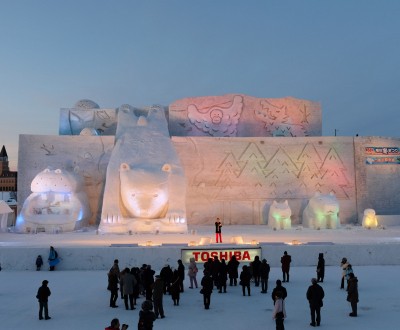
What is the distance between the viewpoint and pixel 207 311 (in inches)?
292

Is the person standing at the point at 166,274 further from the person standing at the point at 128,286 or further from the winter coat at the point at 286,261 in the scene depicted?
the winter coat at the point at 286,261

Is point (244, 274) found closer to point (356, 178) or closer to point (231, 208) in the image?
point (231, 208)

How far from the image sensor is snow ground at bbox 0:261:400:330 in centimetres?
664

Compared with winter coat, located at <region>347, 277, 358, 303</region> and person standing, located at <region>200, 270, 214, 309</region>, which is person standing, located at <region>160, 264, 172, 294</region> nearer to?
person standing, located at <region>200, 270, 214, 309</region>

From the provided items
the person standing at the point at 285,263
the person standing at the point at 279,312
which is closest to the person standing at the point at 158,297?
the person standing at the point at 279,312

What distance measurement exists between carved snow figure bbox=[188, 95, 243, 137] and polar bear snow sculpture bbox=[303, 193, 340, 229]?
654 cm

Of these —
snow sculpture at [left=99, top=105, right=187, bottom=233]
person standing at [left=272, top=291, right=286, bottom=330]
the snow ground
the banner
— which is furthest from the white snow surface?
the banner

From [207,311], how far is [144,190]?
32.5ft

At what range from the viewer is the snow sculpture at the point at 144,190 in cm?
1684

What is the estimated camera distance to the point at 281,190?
71.2ft

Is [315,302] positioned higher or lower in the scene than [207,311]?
higher

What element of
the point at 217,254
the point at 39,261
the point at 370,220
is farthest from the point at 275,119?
the point at 39,261

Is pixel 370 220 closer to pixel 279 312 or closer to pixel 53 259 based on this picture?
pixel 53 259

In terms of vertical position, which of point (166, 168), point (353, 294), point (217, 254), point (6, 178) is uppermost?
point (6, 178)
